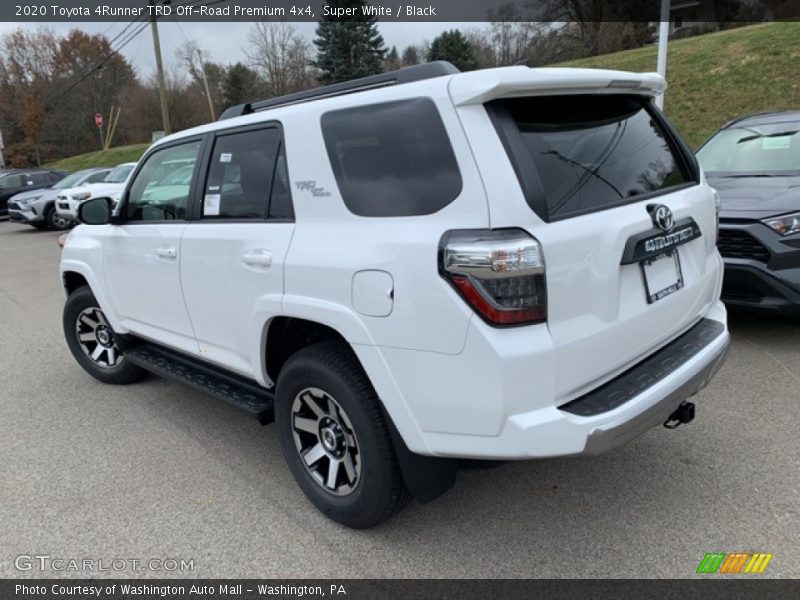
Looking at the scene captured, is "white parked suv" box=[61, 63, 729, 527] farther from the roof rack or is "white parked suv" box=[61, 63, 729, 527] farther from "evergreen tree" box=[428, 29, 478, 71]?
"evergreen tree" box=[428, 29, 478, 71]

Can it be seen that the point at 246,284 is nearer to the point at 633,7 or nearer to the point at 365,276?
the point at 365,276

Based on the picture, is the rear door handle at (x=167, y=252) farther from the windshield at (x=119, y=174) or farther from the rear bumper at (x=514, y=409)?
the windshield at (x=119, y=174)

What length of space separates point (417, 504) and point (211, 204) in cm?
194

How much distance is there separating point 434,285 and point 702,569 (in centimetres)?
162

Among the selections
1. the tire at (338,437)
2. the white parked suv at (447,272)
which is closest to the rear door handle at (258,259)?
the white parked suv at (447,272)

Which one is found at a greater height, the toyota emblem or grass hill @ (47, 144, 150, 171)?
grass hill @ (47, 144, 150, 171)

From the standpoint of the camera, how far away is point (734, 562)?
7.97 feet

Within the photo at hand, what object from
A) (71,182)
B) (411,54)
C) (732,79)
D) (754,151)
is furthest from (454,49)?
(754,151)

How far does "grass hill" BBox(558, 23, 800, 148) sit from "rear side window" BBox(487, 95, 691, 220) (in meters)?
14.1

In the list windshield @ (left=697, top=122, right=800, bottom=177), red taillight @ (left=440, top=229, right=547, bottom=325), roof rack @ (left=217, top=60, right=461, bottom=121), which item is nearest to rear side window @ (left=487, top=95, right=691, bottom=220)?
red taillight @ (left=440, top=229, right=547, bottom=325)

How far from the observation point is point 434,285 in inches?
82.9

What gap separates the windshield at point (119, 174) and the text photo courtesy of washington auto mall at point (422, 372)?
1322cm

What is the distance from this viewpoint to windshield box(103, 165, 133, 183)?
16094 millimetres

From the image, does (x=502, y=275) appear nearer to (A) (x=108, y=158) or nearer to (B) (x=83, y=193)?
(B) (x=83, y=193)
